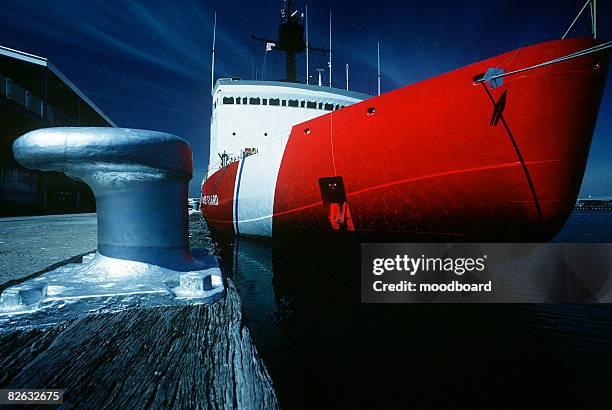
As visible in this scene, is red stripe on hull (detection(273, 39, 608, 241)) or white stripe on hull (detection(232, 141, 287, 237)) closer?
red stripe on hull (detection(273, 39, 608, 241))

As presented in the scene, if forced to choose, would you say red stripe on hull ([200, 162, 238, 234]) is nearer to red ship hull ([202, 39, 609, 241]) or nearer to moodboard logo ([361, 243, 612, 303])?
red ship hull ([202, 39, 609, 241])

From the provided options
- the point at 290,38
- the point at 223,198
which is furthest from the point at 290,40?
the point at 223,198

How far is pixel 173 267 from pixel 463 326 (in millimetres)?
2783

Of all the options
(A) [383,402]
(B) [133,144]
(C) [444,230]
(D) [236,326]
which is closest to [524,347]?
(A) [383,402]

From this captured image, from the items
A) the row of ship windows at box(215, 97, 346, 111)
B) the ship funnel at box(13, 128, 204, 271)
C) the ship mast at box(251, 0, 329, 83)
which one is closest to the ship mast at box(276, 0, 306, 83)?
the ship mast at box(251, 0, 329, 83)

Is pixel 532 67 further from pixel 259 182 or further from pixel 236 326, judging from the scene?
pixel 259 182

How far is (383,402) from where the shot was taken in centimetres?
172

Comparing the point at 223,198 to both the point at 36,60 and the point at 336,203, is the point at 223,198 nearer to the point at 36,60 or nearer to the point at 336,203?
the point at 336,203

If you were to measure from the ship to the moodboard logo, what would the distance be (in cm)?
56

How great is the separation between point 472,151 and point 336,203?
2.50 metres

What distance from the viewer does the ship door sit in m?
5.37

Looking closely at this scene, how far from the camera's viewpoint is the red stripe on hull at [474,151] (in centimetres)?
359

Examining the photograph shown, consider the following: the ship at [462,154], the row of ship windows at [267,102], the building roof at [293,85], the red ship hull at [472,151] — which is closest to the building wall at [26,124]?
the building roof at [293,85]

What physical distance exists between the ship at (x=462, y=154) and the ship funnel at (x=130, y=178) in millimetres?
3590
